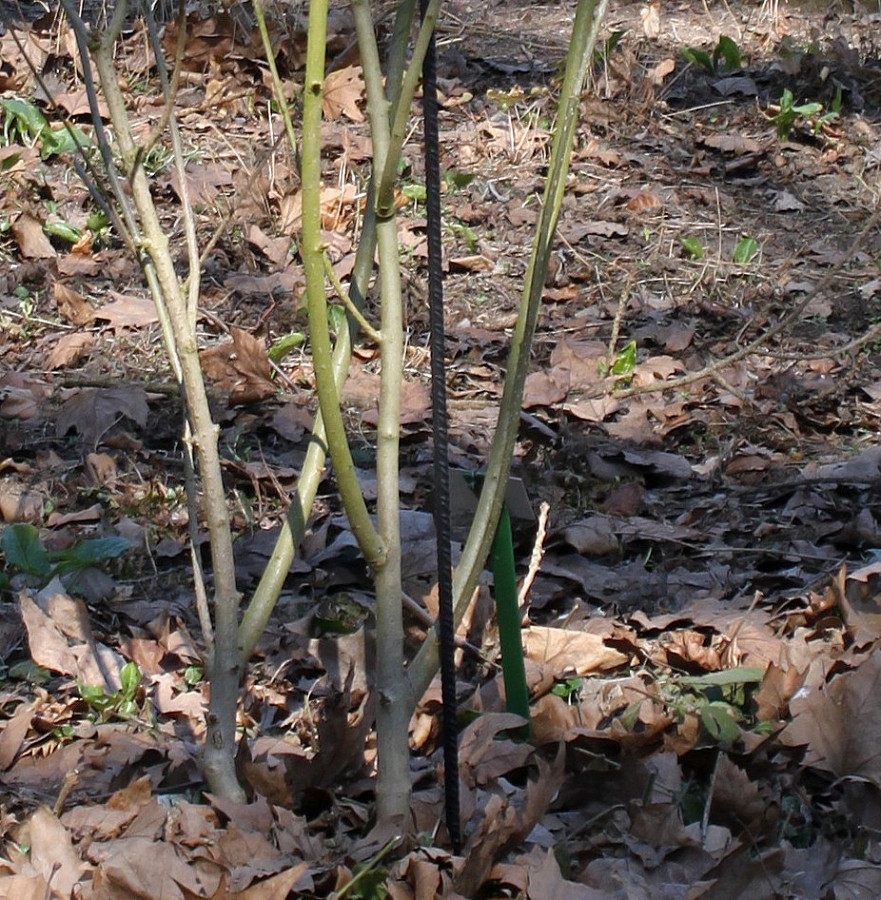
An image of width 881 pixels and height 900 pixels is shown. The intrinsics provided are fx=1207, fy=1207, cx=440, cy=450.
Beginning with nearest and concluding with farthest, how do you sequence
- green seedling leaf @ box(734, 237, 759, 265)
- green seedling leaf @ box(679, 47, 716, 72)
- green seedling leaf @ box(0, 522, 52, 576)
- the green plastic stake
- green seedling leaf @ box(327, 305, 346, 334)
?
the green plastic stake, green seedling leaf @ box(0, 522, 52, 576), green seedling leaf @ box(327, 305, 346, 334), green seedling leaf @ box(734, 237, 759, 265), green seedling leaf @ box(679, 47, 716, 72)

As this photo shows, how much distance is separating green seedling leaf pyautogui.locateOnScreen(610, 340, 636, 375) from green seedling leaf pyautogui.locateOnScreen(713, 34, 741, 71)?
3038 millimetres

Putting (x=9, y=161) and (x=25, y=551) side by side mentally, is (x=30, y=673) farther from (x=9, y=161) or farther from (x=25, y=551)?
(x=9, y=161)

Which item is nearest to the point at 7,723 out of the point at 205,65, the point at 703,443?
the point at 703,443

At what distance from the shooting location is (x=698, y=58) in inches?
246

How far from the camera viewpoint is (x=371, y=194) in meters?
1.61

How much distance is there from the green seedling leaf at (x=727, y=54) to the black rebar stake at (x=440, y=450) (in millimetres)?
5102

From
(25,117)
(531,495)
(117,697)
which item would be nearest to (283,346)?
(531,495)

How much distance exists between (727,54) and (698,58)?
0.16 metres

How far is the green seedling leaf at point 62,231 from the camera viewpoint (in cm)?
464

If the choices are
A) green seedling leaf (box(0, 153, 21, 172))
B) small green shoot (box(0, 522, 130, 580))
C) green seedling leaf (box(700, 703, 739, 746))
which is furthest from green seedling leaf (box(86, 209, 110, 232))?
green seedling leaf (box(700, 703, 739, 746))

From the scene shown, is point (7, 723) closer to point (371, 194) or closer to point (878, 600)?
point (371, 194)

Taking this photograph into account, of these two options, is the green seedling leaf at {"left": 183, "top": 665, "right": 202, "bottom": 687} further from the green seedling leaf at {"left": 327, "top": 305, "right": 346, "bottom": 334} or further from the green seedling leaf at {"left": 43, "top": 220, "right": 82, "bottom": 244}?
the green seedling leaf at {"left": 43, "top": 220, "right": 82, "bottom": 244}

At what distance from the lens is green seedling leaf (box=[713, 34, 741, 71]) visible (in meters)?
6.27

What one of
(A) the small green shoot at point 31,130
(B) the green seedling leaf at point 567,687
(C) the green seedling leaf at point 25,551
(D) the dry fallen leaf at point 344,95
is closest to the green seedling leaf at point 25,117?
(A) the small green shoot at point 31,130
